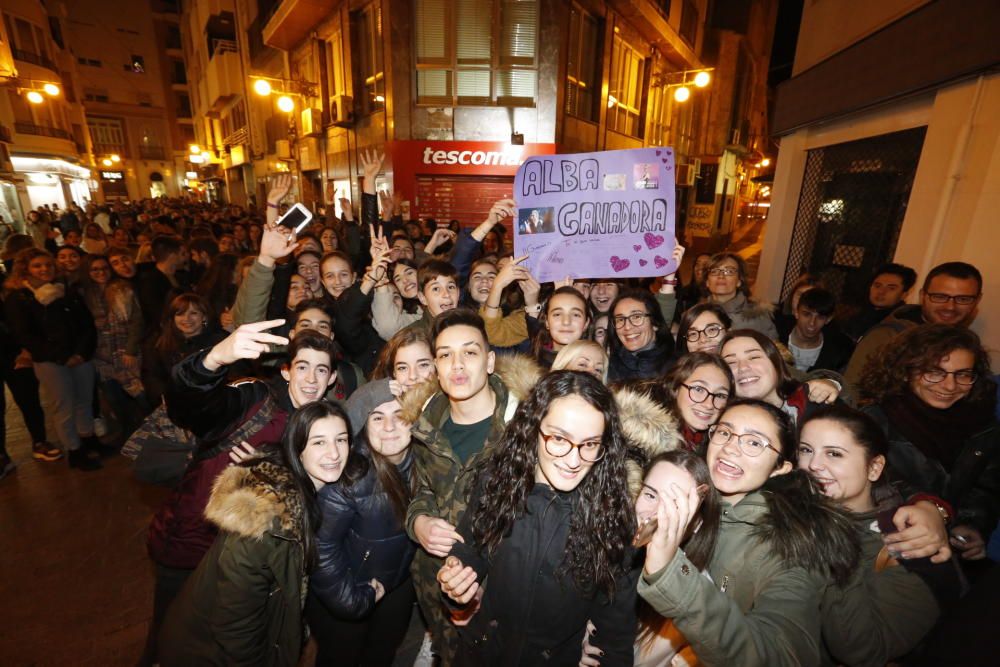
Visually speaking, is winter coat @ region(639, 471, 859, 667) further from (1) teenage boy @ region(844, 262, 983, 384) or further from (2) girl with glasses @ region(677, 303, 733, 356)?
(1) teenage boy @ region(844, 262, 983, 384)

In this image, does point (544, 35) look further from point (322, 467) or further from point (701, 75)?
point (322, 467)

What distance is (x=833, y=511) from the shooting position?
5.70 ft

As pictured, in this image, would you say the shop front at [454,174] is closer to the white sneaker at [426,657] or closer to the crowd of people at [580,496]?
the crowd of people at [580,496]

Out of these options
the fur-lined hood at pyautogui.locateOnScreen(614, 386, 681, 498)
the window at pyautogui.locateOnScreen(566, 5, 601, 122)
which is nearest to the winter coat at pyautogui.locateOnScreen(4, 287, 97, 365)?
the fur-lined hood at pyautogui.locateOnScreen(614, 386, 681, 498)

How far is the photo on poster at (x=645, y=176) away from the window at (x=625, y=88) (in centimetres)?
1164

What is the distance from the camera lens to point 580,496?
72.0 inches

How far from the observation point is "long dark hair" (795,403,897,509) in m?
2.04

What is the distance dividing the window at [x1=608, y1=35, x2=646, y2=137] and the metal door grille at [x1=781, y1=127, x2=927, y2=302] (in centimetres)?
845

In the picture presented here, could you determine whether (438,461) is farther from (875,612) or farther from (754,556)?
(875,612)

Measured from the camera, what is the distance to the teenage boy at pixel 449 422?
2.27 metres

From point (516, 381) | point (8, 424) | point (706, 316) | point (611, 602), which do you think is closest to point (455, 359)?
point (516, 381)

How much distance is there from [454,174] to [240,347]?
1104 cm

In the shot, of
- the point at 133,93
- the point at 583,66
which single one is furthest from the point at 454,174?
the point at 133,93

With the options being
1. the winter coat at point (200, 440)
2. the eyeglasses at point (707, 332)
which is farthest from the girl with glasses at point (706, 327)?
the winter coat at point (200, 440)
